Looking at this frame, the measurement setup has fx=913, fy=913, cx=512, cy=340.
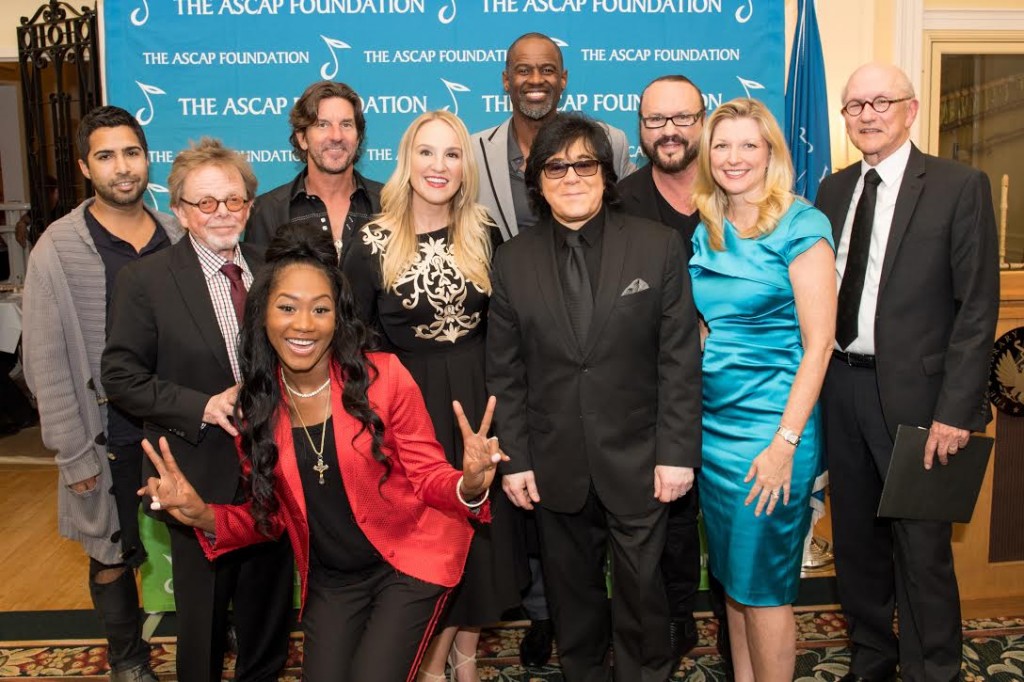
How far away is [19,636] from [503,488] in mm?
2406

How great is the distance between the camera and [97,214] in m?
3.20

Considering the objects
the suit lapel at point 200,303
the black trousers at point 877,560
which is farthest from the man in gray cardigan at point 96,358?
the black trousers at point 877,560

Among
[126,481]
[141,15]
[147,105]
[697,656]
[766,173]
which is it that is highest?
[141,15]

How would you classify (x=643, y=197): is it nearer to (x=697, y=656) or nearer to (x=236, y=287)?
(x=236, y=287)

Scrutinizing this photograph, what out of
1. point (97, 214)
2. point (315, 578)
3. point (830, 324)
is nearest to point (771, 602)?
point (830, 324)

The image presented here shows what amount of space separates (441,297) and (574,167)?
1.99 ft

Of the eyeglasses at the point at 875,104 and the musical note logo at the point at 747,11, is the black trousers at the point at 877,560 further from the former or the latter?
the musical note logo at the point at 747,11

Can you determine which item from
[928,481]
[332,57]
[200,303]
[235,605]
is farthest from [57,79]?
[928,481]

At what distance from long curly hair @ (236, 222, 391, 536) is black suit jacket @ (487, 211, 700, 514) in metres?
0.47

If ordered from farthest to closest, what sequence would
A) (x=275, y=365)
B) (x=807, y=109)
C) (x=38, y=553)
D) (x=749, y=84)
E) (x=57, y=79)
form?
(x=57, y=79)
(x=38, y=553)
(x=807, y=109)
(x=749, y=84)
(x=275, y=365)

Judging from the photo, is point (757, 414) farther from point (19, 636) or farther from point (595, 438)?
point (19, 636)

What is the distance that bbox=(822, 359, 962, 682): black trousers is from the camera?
2.93m

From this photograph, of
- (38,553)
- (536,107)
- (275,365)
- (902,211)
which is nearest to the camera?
(275,365)

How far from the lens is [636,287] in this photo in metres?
2.61
